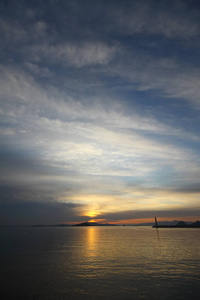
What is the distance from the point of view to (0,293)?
22062 mm

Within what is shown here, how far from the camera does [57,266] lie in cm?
3600

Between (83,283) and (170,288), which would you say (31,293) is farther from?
(170,288)

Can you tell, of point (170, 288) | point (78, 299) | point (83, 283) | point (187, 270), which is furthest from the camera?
point (187, 270)

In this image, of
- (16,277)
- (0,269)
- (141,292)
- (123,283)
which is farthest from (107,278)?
(0,269)

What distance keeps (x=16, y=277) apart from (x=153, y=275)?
20.0 m

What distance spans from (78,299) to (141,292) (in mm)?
7251

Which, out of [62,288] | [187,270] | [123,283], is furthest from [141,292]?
[187,270]

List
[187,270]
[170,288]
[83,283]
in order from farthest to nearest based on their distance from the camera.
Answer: [187,270] < [83,283] < [170,288]

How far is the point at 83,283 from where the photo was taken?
84.1 feet

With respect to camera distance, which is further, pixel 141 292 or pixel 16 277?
pixel 16 277

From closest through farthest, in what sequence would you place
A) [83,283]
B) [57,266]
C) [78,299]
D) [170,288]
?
[78,299]
[170,288]
[83,283]
[57,266]

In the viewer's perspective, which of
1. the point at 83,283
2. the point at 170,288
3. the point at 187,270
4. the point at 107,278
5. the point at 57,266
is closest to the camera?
the point at 170,288

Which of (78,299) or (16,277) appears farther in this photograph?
(16,277)

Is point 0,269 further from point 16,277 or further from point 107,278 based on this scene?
point 107,278
